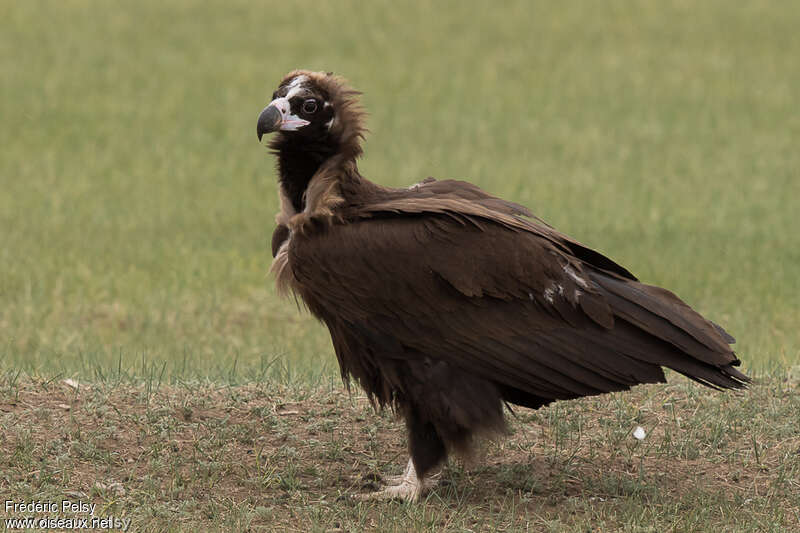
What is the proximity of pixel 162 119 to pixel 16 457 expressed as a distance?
12.4m

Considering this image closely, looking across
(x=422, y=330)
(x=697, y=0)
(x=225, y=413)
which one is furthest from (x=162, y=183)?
(x=697, y=0)

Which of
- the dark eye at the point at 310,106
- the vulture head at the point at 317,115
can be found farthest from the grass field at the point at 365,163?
the dark eye at the point at 310,106

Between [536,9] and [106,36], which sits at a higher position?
[536,9]

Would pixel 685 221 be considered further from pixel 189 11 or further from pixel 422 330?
pixel 189 11

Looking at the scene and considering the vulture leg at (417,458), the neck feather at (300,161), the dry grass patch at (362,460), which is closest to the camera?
the dry grass patch at (362,460)

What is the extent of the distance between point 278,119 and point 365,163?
35.0 feet

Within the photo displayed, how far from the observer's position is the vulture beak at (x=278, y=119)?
610cm

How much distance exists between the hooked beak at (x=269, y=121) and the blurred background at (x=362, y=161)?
2350mm

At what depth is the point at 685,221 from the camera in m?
14.6

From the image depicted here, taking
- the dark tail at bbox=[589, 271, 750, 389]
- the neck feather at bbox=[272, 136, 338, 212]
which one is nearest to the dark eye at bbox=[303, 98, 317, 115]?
the neck feather at bbox=[272, 136, 338, 212]

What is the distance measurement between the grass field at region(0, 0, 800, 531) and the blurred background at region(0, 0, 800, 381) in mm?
46

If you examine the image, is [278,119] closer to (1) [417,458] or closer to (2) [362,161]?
(1) [417,458]

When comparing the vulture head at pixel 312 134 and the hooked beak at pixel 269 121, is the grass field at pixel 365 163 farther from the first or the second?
the hooked beak at pixel 269 121

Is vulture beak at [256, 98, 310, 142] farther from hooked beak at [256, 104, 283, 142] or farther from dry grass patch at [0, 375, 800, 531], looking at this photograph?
dry grass patch at [0, 375, 800, 531]
